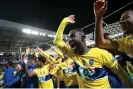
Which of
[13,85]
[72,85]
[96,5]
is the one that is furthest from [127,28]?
[13,85]

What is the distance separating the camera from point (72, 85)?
6.53 m

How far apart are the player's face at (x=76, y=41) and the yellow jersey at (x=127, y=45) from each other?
1.02 metres

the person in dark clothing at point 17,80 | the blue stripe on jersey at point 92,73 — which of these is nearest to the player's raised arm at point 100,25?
the blue stripe on jersey at point 92,73

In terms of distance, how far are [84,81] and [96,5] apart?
1258 millimetres

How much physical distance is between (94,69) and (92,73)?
6 centimetres

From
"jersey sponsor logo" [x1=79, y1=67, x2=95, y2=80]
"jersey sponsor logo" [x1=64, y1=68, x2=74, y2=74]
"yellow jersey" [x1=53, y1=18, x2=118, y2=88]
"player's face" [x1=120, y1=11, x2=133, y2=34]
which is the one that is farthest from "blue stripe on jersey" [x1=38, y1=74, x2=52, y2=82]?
"player's face" [x1=120, y1=11, x2=133, y2=34]

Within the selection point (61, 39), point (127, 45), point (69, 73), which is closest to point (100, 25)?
point (127, 45)

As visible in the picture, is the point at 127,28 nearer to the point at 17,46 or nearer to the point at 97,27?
the point at 97,27

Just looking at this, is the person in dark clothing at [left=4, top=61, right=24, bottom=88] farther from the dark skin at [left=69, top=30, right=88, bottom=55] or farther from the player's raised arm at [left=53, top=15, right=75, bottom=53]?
the dark skin at [left=69, top=30, right=88, bottom=55]

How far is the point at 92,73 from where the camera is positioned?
136 inches

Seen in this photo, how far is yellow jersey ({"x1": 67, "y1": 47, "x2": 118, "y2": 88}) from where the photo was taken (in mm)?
3428

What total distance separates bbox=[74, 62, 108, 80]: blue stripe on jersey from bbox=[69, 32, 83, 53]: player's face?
0.31 metres

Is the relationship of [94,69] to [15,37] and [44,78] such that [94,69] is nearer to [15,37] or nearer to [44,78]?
[44,78]

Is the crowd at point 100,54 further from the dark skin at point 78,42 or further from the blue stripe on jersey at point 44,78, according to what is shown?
the blue stripe on jersey at point 44,78
